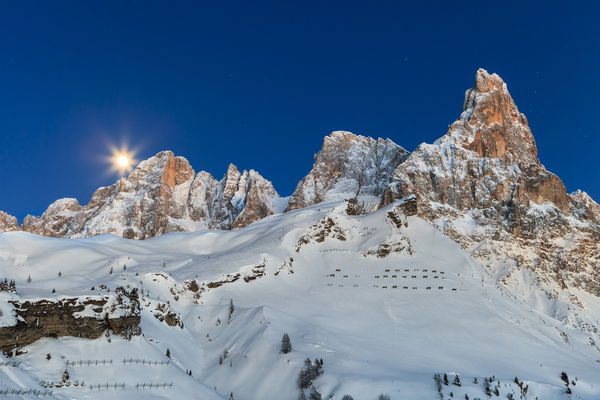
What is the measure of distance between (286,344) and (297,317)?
12.8 metres

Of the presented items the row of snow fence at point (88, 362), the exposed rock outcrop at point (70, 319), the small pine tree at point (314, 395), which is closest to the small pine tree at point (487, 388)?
the small pine tree at point (314, 395)

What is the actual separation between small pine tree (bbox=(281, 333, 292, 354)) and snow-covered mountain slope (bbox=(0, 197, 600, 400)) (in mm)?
579

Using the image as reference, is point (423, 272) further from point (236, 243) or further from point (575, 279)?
point (575, 279)

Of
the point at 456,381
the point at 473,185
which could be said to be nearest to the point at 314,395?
the point at 456,381

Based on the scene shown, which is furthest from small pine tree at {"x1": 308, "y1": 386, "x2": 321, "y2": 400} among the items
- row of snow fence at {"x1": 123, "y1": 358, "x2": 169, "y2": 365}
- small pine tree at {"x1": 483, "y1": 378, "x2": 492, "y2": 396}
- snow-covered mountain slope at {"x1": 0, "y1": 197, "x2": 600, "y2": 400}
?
small pine tree at {"x1": 483, "y1": 378, "x2": 492, "y2": 396}

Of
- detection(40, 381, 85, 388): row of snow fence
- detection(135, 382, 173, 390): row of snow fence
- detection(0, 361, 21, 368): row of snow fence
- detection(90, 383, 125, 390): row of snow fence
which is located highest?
detection(0, 361, 21, 368): row of snow fence

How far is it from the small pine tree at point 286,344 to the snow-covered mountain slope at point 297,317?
1.90 feet

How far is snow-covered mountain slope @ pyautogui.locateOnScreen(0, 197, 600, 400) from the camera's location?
42531mm

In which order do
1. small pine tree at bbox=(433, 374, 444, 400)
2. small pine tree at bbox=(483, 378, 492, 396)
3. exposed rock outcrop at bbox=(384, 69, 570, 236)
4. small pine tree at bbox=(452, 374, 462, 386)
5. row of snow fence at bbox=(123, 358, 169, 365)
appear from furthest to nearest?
1. exposed rock outcrop at bbox=(384, 69, 570, 236)
2. small pine tree at bbox=(452, 374, 462, 386)
3. small pine tree at bbox=(483, 378, 492, 396)
4. row of snow fence at bbox=(123, 358, 169, 365)
5. small pine tree at bbox=(433, 374, 444, 400)

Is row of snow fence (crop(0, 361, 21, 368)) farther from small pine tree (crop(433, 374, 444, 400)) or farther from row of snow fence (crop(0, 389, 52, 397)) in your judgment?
small pine tree (crop(433, 374, 444, 400))

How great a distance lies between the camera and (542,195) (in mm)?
196750

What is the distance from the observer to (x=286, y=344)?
52969mm

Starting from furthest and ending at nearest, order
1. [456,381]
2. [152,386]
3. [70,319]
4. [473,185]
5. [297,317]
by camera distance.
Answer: [473,185]
[297,317]
[456,381]
[70,319]
[152,386]

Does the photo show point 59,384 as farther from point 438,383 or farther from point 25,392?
point 438,383
